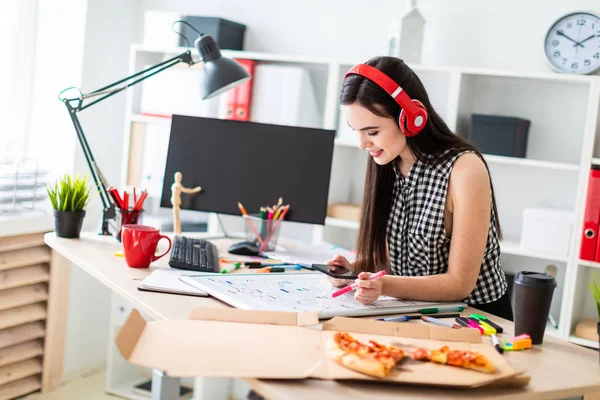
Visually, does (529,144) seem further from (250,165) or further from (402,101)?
(402,101)

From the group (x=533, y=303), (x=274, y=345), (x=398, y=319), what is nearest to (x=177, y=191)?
(x=398, y=319)

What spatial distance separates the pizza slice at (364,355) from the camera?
3.62 feet

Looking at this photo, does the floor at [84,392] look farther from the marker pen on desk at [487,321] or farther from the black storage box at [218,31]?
the marker pen on desk at [487,321]

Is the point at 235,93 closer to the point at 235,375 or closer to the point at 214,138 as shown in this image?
the point at 214,138

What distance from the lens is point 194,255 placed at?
1993mm

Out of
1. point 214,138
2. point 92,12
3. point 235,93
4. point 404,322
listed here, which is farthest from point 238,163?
point 92,12

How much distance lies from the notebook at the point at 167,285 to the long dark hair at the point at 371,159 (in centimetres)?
48

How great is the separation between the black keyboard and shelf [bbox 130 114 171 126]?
1102mm

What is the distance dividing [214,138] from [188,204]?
9.1 inches

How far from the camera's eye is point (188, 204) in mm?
2354

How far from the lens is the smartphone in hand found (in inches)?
67.1

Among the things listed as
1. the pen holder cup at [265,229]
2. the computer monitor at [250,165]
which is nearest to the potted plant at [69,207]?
the computer monitor at [250,165]

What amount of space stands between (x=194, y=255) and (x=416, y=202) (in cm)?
62

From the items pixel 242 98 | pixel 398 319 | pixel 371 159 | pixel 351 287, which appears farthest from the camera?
pixel 242 98
